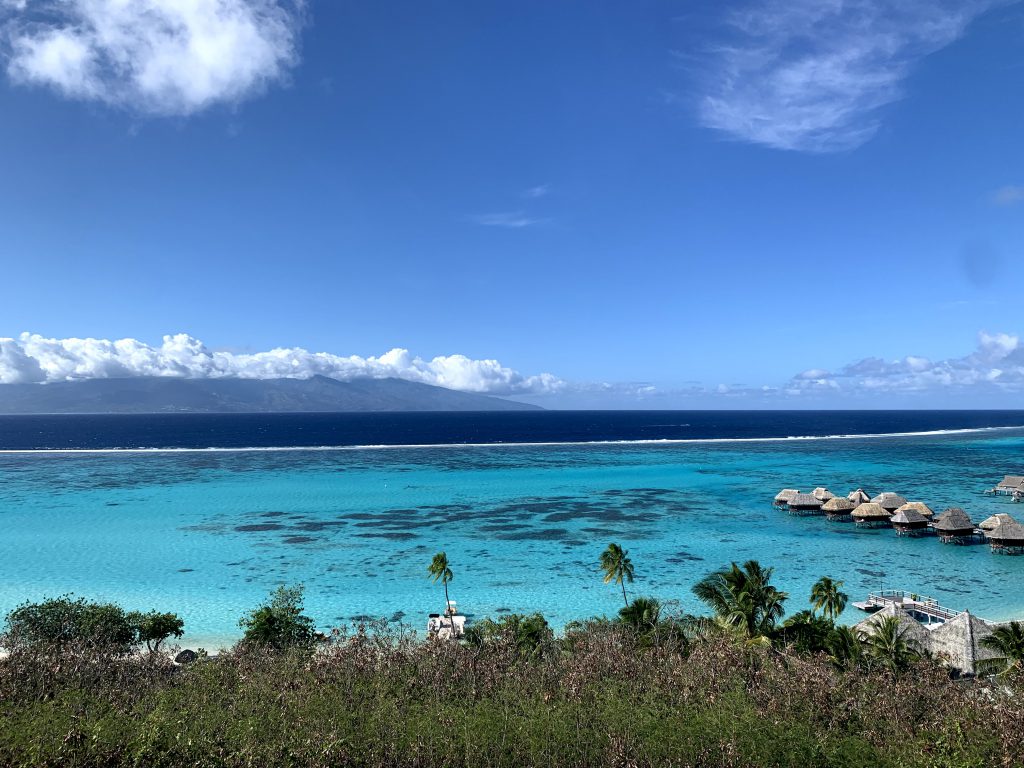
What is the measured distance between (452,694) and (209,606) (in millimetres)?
20999

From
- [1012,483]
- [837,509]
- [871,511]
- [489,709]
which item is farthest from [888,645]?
[1012,483]

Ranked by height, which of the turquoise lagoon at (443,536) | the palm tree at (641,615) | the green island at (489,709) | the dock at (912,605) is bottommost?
the turquoise lagoon at (443,536)

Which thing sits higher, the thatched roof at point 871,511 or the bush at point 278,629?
the bush at point 278,629

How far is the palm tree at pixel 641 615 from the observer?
17.3 meters

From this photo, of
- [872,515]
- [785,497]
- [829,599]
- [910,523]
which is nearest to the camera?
[829,599]

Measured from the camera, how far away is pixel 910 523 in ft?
122

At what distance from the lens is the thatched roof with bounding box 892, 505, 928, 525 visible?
37219 millimetres

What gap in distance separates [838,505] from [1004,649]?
27747mm

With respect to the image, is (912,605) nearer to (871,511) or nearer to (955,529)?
(955,529)

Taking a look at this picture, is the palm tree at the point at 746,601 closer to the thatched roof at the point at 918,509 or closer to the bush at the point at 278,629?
the bush at the point at 278,629

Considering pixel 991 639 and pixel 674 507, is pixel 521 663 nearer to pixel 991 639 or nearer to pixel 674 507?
pixel 991 639

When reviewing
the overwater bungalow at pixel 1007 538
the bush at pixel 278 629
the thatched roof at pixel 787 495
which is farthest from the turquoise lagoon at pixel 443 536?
the bush at pixel 278 629

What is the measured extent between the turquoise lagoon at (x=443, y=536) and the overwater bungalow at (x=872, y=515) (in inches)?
81.1

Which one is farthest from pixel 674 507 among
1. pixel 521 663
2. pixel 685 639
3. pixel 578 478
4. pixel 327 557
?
pixel 521 663
